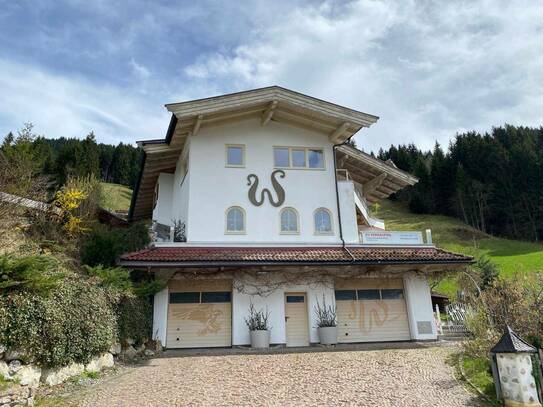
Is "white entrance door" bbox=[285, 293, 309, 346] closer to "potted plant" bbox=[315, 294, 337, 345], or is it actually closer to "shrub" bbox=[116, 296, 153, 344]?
"potted plant" bbox=[315, 294, 337, 345]

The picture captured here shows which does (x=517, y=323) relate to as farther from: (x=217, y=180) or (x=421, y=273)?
(x=217, y=180)

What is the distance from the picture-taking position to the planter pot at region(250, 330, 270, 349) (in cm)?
1488

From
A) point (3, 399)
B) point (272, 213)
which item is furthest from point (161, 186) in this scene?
point (3, 399)

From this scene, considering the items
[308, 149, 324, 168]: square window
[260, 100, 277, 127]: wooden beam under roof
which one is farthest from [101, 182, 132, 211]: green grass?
[308, 149, 324, 168]: square window

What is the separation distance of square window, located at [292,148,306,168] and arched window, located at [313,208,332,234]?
2.17 metres

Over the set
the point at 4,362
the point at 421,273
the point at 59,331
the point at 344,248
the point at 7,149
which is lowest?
the point at 4,362

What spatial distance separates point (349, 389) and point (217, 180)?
10.4m

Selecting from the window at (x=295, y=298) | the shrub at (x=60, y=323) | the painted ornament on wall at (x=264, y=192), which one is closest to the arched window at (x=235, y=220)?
the painted ornament on wall at (x=264, y=192)

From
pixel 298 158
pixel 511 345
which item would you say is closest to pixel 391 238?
pixel 298 158

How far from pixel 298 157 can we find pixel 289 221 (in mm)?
2986

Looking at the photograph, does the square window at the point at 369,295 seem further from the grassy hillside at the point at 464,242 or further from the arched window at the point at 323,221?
the grassy hillside at the point at 464,242

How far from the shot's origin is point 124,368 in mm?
11469

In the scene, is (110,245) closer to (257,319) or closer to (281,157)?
(257,319)

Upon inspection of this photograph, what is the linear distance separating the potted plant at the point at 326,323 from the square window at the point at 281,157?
5.94 meters
